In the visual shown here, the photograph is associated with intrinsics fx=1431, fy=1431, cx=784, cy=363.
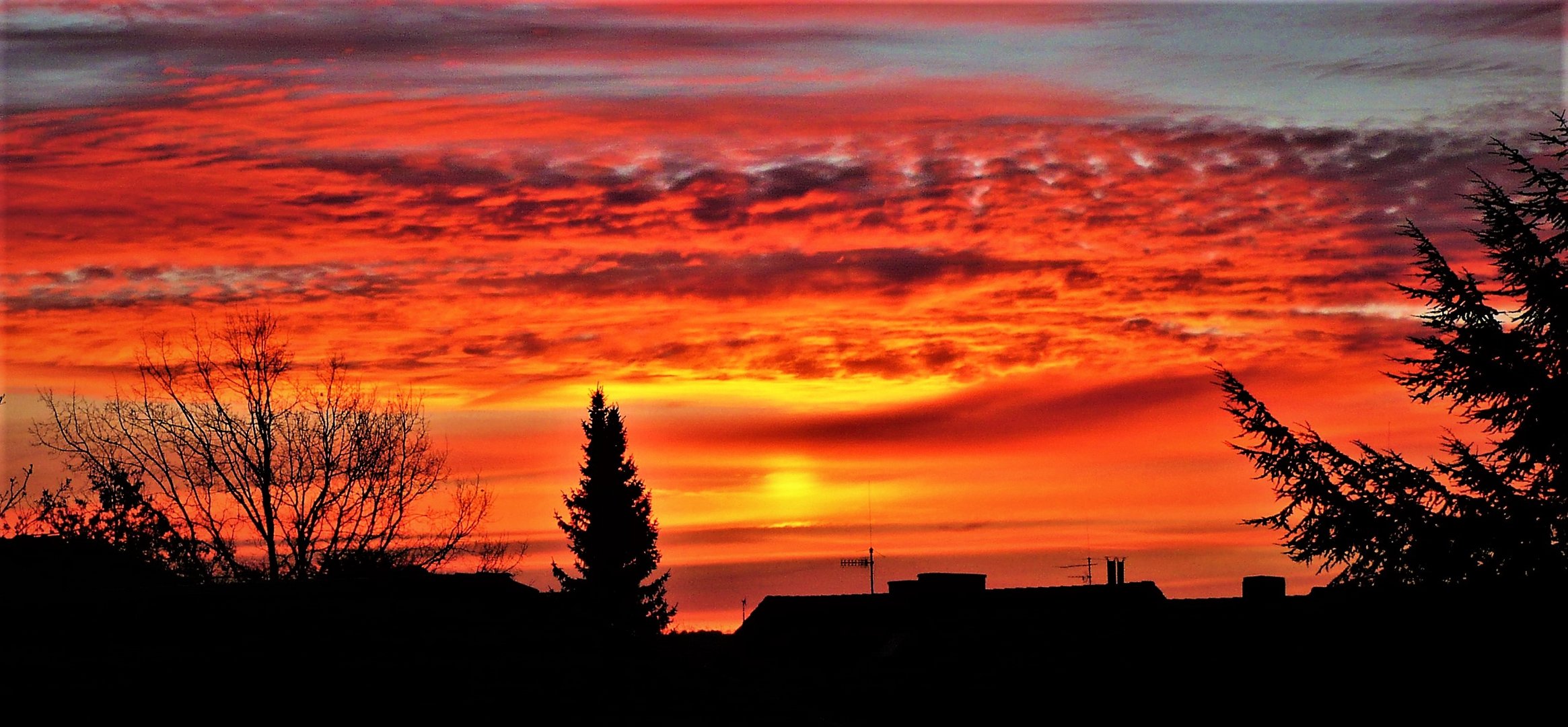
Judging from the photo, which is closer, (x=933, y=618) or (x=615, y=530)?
(x=933, y=618)

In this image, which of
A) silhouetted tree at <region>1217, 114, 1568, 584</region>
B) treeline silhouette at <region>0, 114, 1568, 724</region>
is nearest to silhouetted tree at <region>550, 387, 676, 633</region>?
treeline silhouette at <region>0, 114, 1568, 724</region>

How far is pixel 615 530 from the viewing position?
207ft

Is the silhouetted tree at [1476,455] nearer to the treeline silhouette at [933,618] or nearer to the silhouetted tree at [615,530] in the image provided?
the treeline silhouette at [933,618]

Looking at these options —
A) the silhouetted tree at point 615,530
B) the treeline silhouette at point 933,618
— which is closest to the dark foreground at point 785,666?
the treeline silhouette at point 933,618

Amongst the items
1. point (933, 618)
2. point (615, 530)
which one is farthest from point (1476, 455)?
point (615, 530)

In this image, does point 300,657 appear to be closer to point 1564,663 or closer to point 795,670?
point 1564,663

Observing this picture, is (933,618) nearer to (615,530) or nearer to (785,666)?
(785,666)

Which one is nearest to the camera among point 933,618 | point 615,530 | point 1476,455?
point 1476,455

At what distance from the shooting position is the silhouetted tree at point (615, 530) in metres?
63.0

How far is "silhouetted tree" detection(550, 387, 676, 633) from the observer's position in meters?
63.0

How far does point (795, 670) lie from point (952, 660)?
29.8 ft

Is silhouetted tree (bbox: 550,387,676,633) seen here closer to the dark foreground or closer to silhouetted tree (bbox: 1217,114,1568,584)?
the dark foreground

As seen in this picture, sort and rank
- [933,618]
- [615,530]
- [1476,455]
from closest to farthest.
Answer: [1476,455] < [933,618] < [615,530]

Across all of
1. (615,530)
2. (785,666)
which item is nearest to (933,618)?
(785,666)
